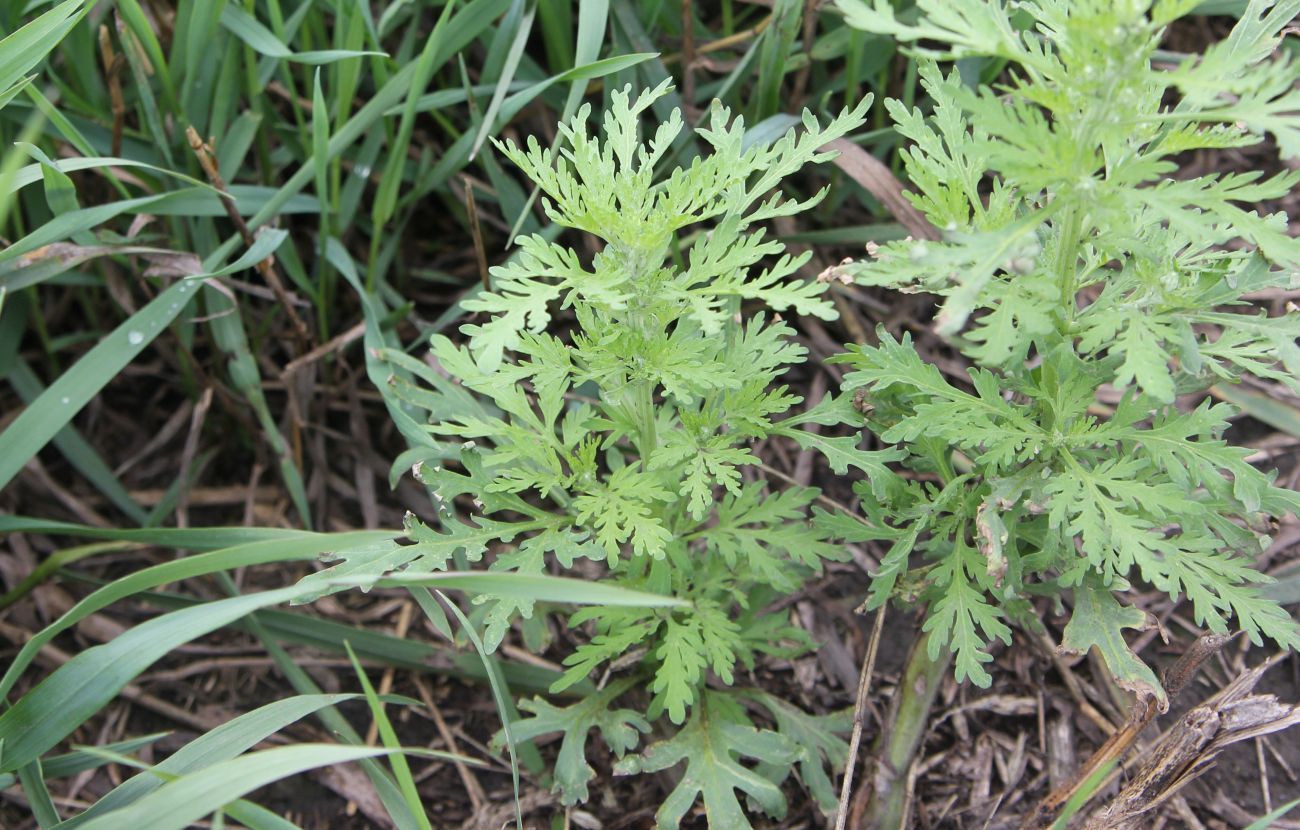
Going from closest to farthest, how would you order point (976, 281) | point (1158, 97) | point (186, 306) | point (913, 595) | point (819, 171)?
point (976, 281) < point (1158, 97) < point (913, 595) < point (186, 306) < point (819, 171)

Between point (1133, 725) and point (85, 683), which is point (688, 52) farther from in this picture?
point (85, 683)

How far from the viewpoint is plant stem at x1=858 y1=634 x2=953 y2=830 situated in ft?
7.32

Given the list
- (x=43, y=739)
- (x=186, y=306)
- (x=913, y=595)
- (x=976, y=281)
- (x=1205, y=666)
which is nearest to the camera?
(x=976, y=281)

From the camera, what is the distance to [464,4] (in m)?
2.72

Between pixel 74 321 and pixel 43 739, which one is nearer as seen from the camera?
pixel 43 739

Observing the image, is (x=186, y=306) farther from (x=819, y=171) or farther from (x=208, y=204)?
(x=819, y=171)

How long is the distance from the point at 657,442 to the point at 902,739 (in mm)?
778

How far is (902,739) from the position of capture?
89.0 inches

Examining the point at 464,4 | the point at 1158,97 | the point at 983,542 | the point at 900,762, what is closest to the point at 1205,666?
the point at 900,762

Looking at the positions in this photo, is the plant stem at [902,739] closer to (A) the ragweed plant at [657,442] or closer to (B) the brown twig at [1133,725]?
(A) the ragweed plant at [657,442]

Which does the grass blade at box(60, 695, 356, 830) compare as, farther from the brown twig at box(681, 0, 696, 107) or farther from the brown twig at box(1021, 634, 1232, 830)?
the brown twig at box(681, 0, 696, 107)

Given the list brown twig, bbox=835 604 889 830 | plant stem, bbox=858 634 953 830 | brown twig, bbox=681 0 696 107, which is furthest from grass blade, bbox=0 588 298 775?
brown twig, bbox=681 0 696 107

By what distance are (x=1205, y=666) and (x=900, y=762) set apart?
0.82 meters

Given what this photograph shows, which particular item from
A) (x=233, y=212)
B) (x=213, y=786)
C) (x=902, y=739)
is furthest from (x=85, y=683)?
(x=902, y=739)
